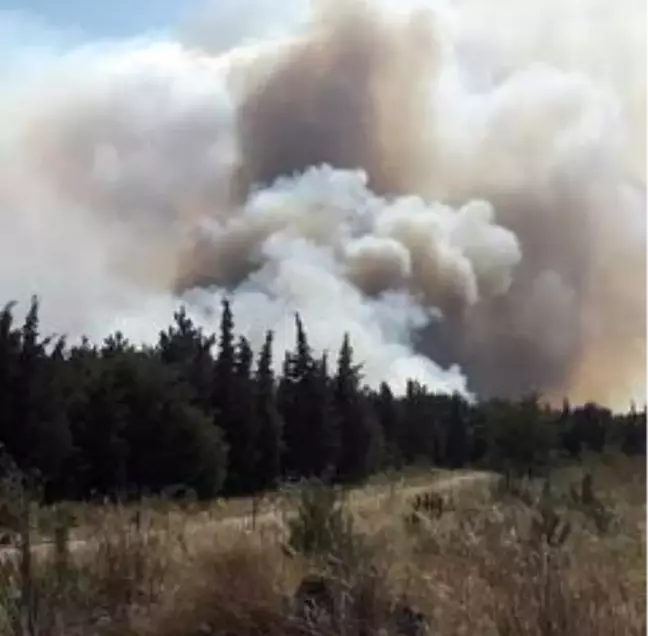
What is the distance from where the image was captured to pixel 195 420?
61.2 metres

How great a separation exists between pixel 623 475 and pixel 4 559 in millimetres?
20464

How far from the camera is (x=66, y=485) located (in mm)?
50219

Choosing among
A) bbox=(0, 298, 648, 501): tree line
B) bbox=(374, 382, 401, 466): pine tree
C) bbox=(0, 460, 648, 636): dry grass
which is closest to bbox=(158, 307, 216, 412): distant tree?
bbox=(0, 298, 648, 501): tree line

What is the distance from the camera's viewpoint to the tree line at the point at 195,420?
53031 millimetres

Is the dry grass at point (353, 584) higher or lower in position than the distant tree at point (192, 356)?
lower

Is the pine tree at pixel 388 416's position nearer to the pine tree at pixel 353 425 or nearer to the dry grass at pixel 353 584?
the pine tree at pixel 353 425

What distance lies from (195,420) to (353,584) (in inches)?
2133

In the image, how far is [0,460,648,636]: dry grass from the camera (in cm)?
692

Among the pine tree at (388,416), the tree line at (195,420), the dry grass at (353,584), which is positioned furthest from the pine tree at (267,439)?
the dry grass at (353,584)

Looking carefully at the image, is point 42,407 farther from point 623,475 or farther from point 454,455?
point 454,455

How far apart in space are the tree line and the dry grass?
22331 mm

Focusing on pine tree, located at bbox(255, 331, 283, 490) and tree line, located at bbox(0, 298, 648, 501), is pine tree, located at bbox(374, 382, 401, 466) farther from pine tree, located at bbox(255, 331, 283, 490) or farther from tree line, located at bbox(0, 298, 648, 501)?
pine tree, located at bbox(255, 331, 283, 490)

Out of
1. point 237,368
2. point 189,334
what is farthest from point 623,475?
point 189,334

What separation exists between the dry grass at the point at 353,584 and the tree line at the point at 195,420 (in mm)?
22331
